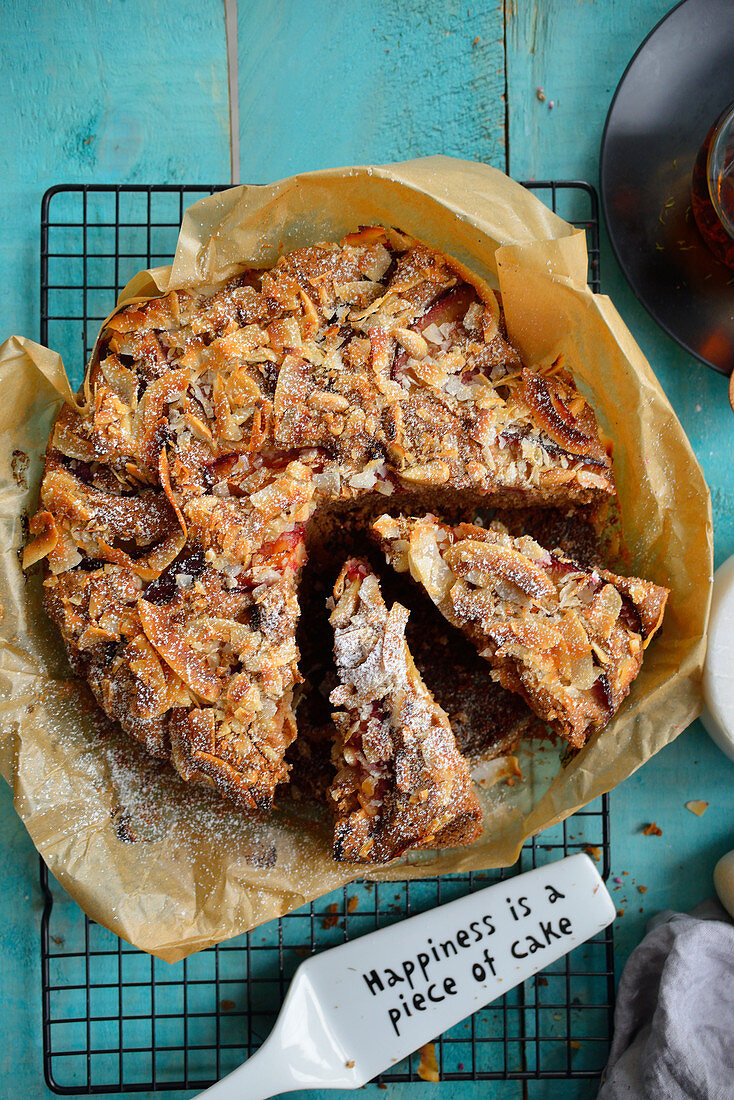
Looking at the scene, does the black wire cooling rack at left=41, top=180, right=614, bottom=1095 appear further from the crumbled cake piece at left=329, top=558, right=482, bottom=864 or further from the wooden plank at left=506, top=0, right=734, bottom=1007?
the crumbled cake piece at left=329, top=558, right=482, bottom=864

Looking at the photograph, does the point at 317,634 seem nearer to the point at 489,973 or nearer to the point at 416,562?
the point at 416,562

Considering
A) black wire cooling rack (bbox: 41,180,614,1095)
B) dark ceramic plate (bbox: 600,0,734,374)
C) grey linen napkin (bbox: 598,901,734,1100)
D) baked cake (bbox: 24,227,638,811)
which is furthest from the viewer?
black wire cooling rack (bbox: 41,180,614,1095)

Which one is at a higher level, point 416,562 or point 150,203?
point 150,203

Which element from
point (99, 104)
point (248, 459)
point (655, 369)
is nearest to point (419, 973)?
point (248, 459)

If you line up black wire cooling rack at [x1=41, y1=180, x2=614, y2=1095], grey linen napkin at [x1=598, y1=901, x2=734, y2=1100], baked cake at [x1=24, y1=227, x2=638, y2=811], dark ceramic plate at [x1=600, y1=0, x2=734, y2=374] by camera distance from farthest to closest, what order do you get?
black wire cooling rack at [x1=41, y1=180, x2=614, y2=1095]
dark ceramic plate at [x1=600, y1=0, x2=734, y2=374]
grey linen napkin at [x1=598, y1=901, x2=734, y2=1100]
baked cake at [x1=24, y1=227, x2=638, y2=811]

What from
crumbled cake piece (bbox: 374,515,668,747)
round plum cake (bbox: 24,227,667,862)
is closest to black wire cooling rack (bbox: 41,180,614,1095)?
round plum cake (bbox: 24,227,667,862)

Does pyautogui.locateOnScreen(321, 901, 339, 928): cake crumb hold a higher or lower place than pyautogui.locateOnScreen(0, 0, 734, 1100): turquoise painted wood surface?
lower

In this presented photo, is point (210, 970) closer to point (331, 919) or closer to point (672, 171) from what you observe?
point (331, 919)

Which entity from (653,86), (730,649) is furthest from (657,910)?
(653,86)
